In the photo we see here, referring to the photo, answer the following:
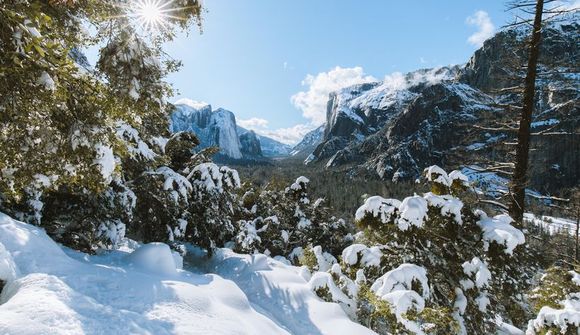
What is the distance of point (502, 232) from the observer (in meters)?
6.18

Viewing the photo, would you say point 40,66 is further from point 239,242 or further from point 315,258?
point 239,242

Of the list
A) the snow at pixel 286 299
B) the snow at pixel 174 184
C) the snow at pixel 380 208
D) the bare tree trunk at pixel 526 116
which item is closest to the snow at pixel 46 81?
the snow at pixel 286 299

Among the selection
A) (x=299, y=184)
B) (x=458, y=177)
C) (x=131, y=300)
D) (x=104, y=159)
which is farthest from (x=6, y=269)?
(x=299, y=184)

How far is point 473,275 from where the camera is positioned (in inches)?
257

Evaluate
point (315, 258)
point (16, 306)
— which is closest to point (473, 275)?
point (315, 258)

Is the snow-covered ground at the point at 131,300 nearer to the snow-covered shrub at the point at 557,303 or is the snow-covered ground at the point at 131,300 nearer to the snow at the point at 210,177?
the snow-covered shrub at the point at 557,303

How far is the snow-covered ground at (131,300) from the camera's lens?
12.4 feet

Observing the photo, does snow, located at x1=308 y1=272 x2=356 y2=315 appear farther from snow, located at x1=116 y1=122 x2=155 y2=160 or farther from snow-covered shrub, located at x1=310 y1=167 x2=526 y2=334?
snow, located at x1=116 y1=122 x2=155 y2=160

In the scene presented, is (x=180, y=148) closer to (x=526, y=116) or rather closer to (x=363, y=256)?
(x=363, y=256)

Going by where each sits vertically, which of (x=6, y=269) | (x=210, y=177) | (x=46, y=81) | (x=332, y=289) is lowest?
(x=332, y=289)

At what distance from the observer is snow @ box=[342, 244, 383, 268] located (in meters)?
7.11

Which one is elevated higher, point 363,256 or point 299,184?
point 299,184

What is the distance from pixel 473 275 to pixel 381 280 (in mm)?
1652

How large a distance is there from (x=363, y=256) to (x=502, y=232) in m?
2.43
